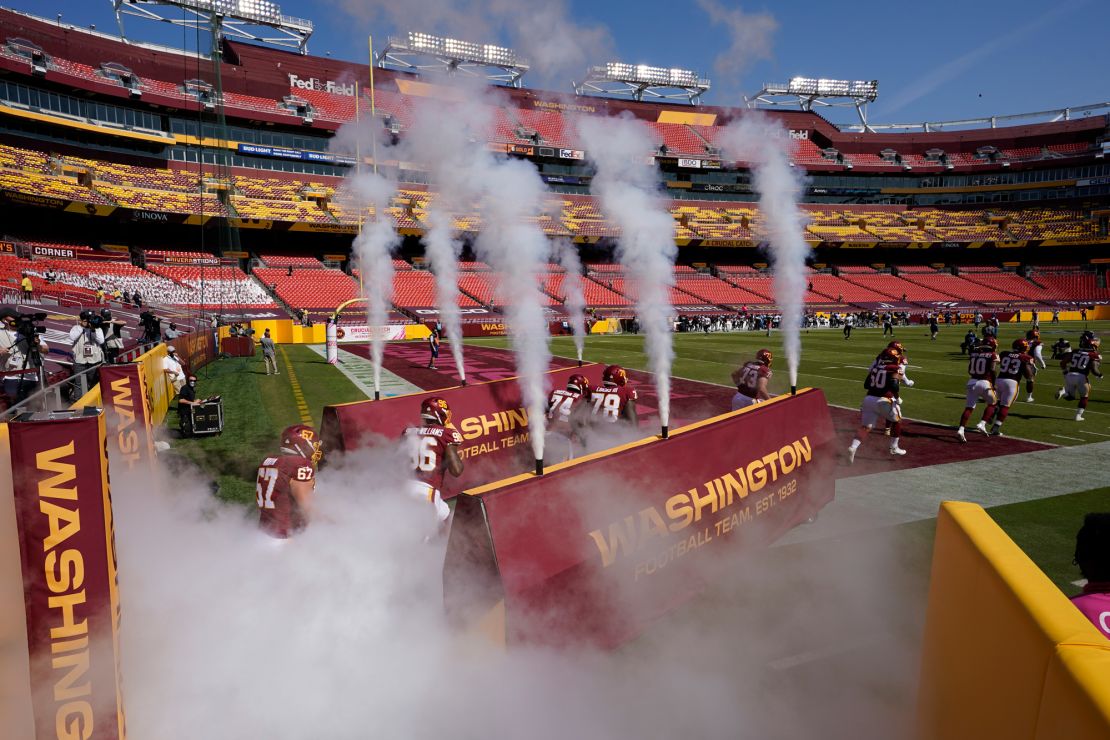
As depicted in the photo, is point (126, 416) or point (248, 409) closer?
point (126, 416)

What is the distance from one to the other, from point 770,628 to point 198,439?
10.7m

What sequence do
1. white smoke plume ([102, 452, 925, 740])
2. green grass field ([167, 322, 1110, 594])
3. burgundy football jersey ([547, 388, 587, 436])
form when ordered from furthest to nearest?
burgundy football jersey ([547, 388, 587, 436]) → green grass field ([167, 322, 1110, 594]) → white smoke plume ([102, 452, 925, 740])

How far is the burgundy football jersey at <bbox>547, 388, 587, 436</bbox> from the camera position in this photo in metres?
8.59

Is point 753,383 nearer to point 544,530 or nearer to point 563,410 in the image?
point 563,410

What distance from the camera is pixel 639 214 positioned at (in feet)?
21.3

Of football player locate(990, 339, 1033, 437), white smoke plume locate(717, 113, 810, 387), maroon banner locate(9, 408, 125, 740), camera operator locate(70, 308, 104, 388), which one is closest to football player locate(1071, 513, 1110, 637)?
maroon banner locate(9, 408, 125, 740)

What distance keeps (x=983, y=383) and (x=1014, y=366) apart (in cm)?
99

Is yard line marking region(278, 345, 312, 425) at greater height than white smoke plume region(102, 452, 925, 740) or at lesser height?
greater

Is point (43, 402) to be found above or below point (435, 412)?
above

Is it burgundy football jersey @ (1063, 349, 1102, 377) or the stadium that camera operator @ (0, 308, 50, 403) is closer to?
the stadium

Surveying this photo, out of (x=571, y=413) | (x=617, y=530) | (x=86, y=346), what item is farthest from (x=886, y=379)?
(x=86, y=346)

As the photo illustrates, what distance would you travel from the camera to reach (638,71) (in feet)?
242

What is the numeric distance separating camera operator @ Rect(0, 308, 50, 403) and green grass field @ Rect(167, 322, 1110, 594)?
2.36 m

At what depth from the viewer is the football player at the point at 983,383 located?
11.1 m
